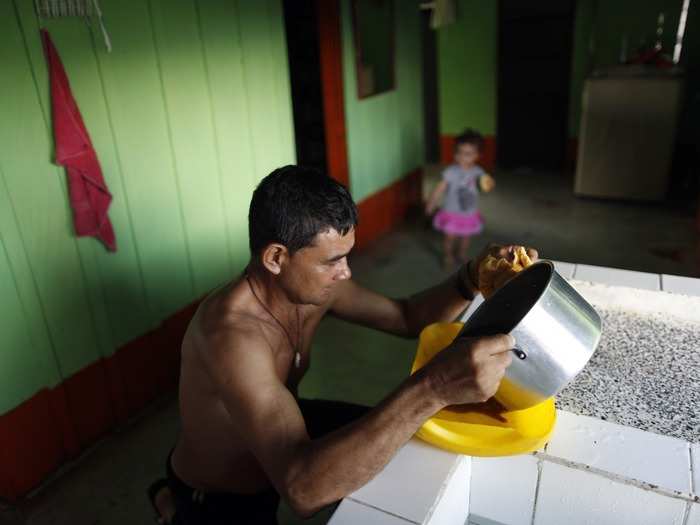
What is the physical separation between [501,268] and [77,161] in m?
1.77

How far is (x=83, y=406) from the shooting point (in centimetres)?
262

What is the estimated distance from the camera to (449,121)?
7098mm

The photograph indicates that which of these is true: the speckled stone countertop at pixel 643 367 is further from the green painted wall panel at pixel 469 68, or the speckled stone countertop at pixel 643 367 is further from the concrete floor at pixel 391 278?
the green painted wall panel at pixel 469 68

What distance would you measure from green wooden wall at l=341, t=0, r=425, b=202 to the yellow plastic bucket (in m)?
3.43

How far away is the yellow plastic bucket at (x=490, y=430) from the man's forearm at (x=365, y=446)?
0.43 ft

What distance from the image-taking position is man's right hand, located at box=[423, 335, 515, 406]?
1.06 metres

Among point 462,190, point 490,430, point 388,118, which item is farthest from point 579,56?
point 490,430

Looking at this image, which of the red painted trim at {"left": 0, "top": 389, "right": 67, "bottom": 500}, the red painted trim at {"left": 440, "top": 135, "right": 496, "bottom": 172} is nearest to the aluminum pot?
the red painted trim at {"left": 0, "top": 389, "right": 67, "bottom": 500}

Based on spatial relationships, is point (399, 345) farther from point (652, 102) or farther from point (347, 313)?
point (652, 102)

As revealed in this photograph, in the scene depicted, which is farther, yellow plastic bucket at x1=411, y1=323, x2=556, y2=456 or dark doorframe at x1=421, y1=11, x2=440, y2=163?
dark doorframe at x1=421, y1=11, x2=440, y2=163

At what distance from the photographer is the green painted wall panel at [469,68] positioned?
21.2ft

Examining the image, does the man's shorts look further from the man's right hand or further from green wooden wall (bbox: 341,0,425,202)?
green wooden wall (bbox: 341,0,425,202)

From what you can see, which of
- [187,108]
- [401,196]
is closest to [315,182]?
[187,108]

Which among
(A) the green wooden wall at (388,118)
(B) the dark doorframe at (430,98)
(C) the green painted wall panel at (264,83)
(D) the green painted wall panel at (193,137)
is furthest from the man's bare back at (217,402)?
(B) the dark doorframe at (430,98)
